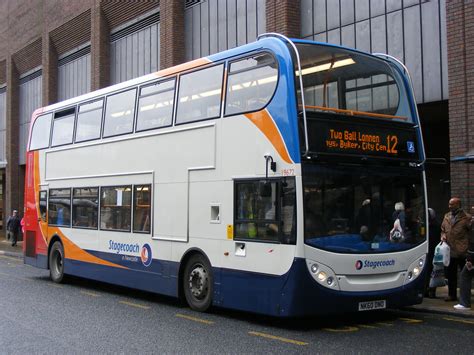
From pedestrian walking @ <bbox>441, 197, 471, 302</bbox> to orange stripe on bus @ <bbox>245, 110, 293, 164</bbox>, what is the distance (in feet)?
12.6

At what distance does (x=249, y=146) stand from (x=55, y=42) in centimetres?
2291

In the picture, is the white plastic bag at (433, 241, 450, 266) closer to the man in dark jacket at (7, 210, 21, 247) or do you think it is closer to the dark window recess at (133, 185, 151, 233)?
the dark window recess at (133, 185, 151, 233)

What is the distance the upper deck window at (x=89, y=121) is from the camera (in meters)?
12.4

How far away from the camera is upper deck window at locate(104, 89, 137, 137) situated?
11.4m

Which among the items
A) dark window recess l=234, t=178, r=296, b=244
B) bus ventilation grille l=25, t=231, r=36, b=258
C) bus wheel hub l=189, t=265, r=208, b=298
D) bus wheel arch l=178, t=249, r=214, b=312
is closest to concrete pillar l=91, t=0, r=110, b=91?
bus ventilation grille l=25, t=231, r=36, b=258

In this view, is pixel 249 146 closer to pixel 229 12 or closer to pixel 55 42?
pixel 229 12

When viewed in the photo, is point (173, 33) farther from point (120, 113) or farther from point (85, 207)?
point (85, 207)

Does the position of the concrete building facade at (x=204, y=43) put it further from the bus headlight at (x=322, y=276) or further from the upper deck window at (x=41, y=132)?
the upper deck window at (x=41, y=132)

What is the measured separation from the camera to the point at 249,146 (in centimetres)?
849

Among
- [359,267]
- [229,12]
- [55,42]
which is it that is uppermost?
[55,42]

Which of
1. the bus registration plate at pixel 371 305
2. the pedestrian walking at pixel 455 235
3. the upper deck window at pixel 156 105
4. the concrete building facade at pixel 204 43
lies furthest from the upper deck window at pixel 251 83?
the pedestrian walking at pixel 455 235

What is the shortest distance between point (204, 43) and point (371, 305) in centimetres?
1352

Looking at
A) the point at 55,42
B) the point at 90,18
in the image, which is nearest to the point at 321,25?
the point at 90,18

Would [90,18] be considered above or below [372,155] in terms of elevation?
above
